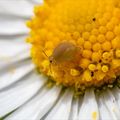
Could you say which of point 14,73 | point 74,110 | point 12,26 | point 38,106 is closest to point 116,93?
point 74,110

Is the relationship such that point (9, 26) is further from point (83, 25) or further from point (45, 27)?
point (83, 25)

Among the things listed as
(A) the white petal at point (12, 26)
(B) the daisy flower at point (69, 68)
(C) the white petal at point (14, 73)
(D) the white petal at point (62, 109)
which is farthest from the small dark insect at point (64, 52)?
(A) the white petal at point (12, 26)

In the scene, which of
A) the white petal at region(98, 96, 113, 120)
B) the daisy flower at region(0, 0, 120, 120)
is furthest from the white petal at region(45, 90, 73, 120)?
the white petal at region(98, 96, 113, 120)

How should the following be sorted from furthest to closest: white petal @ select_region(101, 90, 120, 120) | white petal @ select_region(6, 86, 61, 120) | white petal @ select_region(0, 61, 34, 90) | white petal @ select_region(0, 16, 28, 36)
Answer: white petal @ select_region(0, 16, 28, 36) < white petal @ select_region(0, 61, 34, 90) < white petal @ select_region(6, 86, 61, 120) < white petal @ select_region(101, 90, 120, 120)

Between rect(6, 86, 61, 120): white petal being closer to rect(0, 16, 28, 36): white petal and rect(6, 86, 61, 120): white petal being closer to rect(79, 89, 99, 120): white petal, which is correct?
rect(79, 89, 99, 120): white petal

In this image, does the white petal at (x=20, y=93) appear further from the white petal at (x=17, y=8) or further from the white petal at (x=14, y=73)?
the white petal at (x=17, y=8)

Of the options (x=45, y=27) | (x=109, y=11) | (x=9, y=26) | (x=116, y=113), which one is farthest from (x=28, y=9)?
(x=116, y=113)
